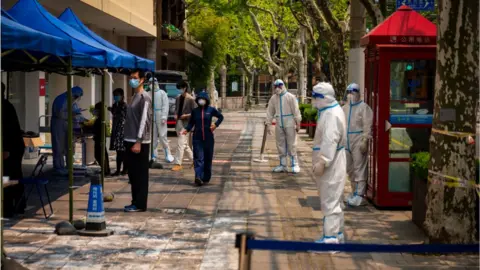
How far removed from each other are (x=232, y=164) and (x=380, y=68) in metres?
8.21

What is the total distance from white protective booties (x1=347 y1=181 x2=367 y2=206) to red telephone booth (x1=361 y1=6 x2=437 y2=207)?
210 mm

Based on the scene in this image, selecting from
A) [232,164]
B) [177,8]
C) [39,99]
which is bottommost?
[232,164]

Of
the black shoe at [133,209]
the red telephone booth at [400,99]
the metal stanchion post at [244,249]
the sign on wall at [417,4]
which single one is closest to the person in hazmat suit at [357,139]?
the red telephone booth at [400,99]

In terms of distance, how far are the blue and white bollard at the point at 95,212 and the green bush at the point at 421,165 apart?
12.7 feet

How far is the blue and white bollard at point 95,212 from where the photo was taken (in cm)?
979

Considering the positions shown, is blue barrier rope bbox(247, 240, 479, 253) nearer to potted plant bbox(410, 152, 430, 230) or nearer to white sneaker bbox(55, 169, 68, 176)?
potted plant bbox(410, 152, 430, 230)

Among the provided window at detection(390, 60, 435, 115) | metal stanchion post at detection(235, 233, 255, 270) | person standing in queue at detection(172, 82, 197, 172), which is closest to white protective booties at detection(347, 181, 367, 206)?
window at detection(390, 60, 435, 115)

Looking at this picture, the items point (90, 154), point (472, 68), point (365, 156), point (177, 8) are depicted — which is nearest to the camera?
point (472, 68)

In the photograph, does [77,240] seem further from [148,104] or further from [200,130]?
[200,130]

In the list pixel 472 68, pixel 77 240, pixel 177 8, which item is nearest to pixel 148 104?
pixel 77 240

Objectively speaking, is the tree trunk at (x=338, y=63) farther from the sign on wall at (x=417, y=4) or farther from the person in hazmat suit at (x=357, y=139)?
the person in hazmat suit at (x=357, y=139)

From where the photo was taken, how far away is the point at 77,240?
965cm

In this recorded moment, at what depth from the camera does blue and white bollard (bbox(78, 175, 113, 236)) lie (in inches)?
385

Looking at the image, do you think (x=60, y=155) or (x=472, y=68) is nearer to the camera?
(x=472, y=68)
